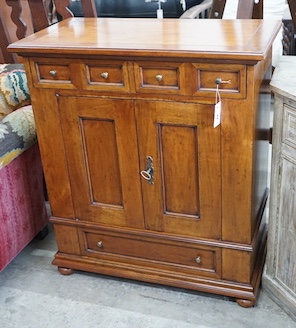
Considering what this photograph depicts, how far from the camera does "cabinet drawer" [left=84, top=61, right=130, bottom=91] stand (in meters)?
1.65

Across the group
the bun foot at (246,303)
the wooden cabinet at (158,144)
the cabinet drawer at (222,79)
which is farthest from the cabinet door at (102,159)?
the bun foot at (246,303)

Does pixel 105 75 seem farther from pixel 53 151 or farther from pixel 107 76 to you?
pixel 53 151

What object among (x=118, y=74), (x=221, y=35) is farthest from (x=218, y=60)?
(x=118, y=74)

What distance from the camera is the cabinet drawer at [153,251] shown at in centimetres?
190

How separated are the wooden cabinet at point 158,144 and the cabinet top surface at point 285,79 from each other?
0.17 feet

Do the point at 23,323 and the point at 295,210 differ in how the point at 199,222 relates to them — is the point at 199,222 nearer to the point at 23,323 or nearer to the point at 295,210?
the point at 295,210

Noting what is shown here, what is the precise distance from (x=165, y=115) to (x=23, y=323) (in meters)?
0.98

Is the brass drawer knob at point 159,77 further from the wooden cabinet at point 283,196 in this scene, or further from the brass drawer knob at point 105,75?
the wooden cabinet at point 283,196

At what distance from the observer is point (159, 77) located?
1.61m

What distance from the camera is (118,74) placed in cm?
167

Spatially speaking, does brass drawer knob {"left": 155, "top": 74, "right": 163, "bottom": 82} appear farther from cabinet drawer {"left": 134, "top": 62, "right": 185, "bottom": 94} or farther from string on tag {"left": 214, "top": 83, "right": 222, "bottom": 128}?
string on tag {"left": 214, "top": 83, "right": 222, "bottom": 128}

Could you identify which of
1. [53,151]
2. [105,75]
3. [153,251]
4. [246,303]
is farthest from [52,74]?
[246,303]

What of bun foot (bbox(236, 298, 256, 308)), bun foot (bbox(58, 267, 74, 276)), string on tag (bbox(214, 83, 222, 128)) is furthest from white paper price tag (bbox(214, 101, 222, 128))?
bun foot (bbox(58, 267, 74, 276))

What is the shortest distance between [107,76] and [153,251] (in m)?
0.73
